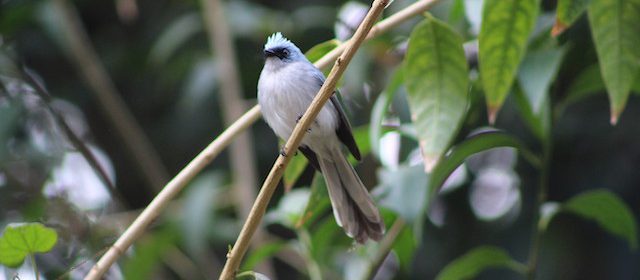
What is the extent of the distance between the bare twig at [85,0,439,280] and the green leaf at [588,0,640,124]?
46 centimetres

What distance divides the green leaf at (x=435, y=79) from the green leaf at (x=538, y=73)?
0.85ft

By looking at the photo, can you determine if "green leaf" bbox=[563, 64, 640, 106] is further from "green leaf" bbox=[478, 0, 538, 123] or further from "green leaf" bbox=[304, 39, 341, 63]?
"green leaf" bbox=[304, 39, 341, 63]

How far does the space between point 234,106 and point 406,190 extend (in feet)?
5.17

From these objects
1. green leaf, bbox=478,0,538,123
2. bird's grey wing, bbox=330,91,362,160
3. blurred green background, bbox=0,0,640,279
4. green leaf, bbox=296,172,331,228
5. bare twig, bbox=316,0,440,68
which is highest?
bare twig, bbox=316,0,440,68

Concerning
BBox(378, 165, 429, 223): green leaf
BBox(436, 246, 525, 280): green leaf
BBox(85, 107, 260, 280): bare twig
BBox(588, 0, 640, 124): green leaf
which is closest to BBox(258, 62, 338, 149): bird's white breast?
BBox(378, 165, 429, 223): green leaf

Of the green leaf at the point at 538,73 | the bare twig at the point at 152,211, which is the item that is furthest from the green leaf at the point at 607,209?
the bare twig at the point at 152,211

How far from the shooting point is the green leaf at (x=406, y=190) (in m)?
2.85

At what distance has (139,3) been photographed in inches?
230

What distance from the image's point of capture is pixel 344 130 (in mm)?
3119

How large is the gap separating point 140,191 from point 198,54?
0.95 m

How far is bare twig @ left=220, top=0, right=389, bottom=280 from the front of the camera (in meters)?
1.89

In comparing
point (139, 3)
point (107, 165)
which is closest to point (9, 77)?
point (107, 165)

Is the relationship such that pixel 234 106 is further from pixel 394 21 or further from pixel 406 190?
pixel 394 21

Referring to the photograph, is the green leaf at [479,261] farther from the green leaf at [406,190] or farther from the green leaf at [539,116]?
the green leaf at [539,116]
